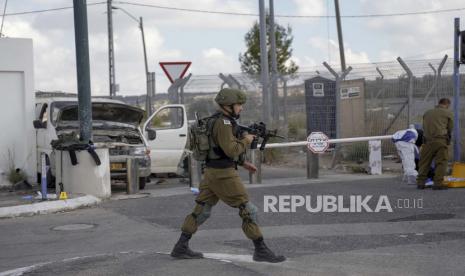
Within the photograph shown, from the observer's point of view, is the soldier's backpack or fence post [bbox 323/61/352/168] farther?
fence post [bbox 323/61/352/168]

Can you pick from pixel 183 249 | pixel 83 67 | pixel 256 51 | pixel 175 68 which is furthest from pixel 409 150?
pixel 256 51

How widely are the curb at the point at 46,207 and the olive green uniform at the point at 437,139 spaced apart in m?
5.93

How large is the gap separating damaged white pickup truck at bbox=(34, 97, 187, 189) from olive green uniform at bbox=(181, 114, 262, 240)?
21.1 feet

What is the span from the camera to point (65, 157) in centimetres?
1207

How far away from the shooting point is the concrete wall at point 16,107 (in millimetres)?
13914

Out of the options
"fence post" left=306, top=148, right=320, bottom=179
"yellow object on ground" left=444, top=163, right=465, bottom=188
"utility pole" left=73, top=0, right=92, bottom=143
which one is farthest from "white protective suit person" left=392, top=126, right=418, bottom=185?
"utility pole" left=73, top=0, right=92, bottom=143

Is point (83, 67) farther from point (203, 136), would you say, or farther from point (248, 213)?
point (248, 213)

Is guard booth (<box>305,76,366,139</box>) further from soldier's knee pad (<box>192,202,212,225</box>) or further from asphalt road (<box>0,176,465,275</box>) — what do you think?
soldier's knee pad (<box>192,202,212,225</box>)

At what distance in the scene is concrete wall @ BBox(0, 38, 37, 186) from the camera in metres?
13.9

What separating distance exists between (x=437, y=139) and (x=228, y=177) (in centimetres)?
657

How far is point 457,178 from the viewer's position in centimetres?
1252

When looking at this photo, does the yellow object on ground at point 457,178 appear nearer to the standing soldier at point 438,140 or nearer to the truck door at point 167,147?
the standing soldier at point 438,140

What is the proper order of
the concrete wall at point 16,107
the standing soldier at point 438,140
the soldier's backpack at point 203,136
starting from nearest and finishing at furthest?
1. the soldier's backpack at point 203,136
2. the standing soldier at point 438,140
3. the concrete wall at point 16,107

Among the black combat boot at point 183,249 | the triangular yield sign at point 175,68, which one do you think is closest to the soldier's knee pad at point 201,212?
the black combat boot at point 183,249
